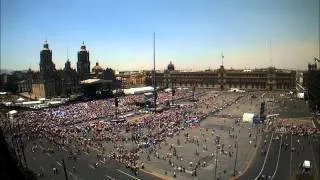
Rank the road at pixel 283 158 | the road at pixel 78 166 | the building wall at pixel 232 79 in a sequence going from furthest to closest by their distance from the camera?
1. the building wall at pixel 232 79
2. the road at pixel 283 158
3. the road at pixel 78 166

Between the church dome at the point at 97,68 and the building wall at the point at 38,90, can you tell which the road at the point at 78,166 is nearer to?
the building wall at the point at 38,90

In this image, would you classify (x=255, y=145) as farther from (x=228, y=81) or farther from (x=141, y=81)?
(x=141, y=81)

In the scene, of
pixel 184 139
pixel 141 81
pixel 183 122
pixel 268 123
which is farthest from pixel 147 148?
pixel 141 81

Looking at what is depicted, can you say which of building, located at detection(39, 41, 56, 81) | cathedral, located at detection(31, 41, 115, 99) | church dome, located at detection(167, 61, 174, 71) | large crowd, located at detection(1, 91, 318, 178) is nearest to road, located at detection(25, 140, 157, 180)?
large crowd, located at detection(1, 91, 318, 178)

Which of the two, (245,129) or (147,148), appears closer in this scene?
(147,148)

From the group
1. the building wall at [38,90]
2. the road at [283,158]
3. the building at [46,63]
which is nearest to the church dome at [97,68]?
the building at [46,63]
